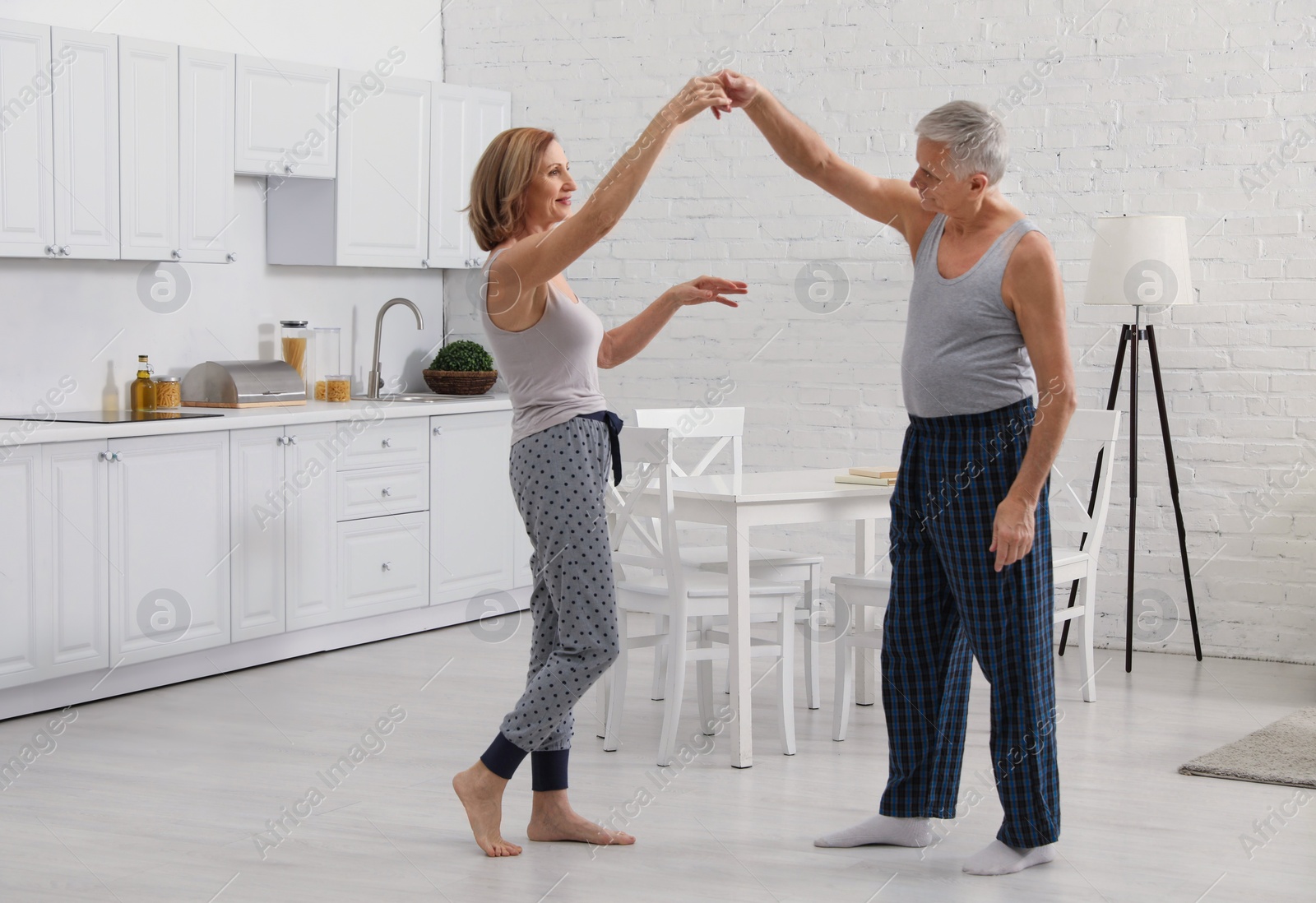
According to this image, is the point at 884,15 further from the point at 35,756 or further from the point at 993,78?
the point at 35,756

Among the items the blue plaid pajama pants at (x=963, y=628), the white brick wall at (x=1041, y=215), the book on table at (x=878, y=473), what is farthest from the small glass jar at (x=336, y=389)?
the blue plaid pajama pants at (x=963, y=628)

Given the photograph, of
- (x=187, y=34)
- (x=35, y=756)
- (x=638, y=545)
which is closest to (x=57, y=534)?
(x=35, y=756)

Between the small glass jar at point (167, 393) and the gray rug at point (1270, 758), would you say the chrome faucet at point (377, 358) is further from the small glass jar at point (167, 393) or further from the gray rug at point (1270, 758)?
the gray rug at point (1270, 758)

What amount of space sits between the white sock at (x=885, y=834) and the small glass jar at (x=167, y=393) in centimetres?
281

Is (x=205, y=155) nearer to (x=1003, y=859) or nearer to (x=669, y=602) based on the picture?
(x=669, y=602)

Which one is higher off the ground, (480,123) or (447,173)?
(480,123)

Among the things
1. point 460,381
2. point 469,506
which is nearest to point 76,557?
point 469,506

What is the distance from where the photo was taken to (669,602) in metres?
3.70

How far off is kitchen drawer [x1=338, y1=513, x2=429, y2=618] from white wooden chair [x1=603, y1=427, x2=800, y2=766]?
1.44 m

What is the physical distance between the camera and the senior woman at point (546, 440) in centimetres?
272

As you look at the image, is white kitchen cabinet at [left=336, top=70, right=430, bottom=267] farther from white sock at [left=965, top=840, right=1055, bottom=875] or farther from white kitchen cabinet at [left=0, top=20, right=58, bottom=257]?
white sock at [left=965, top=840, right=1055, bottom=875]

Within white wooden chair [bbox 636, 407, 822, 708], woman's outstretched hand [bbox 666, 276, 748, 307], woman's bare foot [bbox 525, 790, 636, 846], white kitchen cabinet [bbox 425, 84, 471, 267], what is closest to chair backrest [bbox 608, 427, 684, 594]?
white wooden chair [bbox 636, 407, 822, 708]

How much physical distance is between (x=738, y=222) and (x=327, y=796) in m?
3.09

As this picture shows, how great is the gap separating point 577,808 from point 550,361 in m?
1.09
